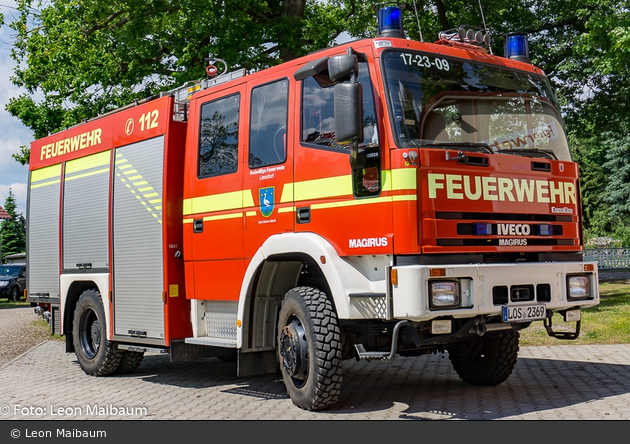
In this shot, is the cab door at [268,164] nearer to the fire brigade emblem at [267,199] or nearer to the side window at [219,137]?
the fire brigade emblem at [267,199]

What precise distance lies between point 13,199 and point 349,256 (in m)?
86.1

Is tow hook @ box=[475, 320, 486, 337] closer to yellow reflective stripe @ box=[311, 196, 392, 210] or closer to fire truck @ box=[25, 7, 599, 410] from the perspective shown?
fire truck @ box=[25, 7, 599, 410]

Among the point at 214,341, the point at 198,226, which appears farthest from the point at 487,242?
the point at 198,226

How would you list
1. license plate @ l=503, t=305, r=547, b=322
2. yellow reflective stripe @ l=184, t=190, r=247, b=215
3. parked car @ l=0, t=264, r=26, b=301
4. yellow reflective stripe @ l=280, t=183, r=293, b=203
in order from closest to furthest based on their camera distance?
license plate @ l=503, t=305, r=547, b=322 < yellow reflective stripe @ l=280, t=183, r=293, b=203 < yellow reflective stripe @ l=184, t=190, r=247, b=215 < parked car @ l=0, t=264, r=26, b=301

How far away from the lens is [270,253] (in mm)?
7055

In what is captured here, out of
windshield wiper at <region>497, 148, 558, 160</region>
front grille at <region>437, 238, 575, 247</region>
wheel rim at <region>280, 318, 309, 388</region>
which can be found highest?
windshield wiper at <region>497, 148, 558, 160</region>

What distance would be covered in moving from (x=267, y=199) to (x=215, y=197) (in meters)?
0.87

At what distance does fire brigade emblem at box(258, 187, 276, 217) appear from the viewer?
285 inches

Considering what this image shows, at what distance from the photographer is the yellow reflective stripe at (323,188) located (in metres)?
6.48

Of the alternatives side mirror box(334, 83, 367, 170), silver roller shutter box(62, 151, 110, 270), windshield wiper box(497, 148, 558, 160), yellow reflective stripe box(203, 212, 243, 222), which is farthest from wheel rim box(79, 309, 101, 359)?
windshield wiper box(497, 148, 558, 160)

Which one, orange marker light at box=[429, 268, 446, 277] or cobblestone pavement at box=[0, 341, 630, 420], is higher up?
orange marker light at box=[429, 268, 446, 277]

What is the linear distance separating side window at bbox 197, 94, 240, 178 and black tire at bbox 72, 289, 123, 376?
2807mm
